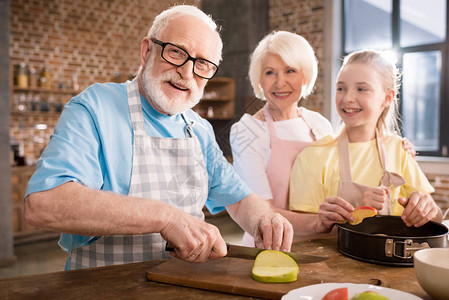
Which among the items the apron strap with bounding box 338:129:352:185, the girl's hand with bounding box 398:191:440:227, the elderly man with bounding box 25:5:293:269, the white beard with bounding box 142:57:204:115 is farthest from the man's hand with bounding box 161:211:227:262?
the apron strap with bounding box 338:129:352:185

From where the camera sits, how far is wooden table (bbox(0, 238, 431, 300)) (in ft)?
2.98

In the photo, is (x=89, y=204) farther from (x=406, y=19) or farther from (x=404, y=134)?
(x=406, y=19)

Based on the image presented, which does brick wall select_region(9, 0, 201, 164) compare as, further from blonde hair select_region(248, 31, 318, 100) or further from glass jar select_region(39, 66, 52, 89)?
blonde hair select_region(248, 31, 318, 100)

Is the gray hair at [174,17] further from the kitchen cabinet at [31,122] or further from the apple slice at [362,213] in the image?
the kitchen cabinet at [31,122]

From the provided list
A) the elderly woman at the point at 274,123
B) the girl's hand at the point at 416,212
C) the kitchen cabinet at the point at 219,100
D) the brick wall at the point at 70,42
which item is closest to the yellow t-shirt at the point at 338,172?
the elderly woman at the point at 274,123

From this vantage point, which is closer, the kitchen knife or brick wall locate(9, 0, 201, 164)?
the kitchen knife

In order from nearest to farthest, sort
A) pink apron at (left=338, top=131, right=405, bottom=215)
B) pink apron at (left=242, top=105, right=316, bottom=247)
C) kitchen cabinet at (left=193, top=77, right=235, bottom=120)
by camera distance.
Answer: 1. pink apron at (left=338, top=131, right=405, bottom=215)
2. pink apron at (left=242, top=105, right=316, bottom=247)
3. kitchen cabinet at (left=193, top=77, right=235, bottom=120)

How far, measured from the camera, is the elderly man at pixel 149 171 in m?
1.04

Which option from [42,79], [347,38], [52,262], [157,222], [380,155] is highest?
[347,38]

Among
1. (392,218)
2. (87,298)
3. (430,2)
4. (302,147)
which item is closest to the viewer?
(87,298)

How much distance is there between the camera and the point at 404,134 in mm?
4906

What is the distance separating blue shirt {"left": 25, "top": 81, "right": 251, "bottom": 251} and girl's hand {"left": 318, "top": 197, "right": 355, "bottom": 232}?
31cm

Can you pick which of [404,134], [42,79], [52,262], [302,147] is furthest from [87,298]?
[42,79]

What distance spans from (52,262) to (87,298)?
352 centimetres
